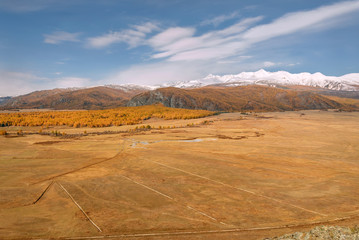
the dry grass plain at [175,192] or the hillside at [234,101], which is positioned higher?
the hillside at [234,101]

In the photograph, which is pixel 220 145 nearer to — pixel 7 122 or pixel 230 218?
pixel 230 218

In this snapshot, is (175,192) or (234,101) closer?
(175,192)

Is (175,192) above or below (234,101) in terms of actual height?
below

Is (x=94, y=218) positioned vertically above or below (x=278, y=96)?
below

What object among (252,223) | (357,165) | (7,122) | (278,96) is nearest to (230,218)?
(252,223)

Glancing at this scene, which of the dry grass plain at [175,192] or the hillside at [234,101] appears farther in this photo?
the hillside at [234,101]
